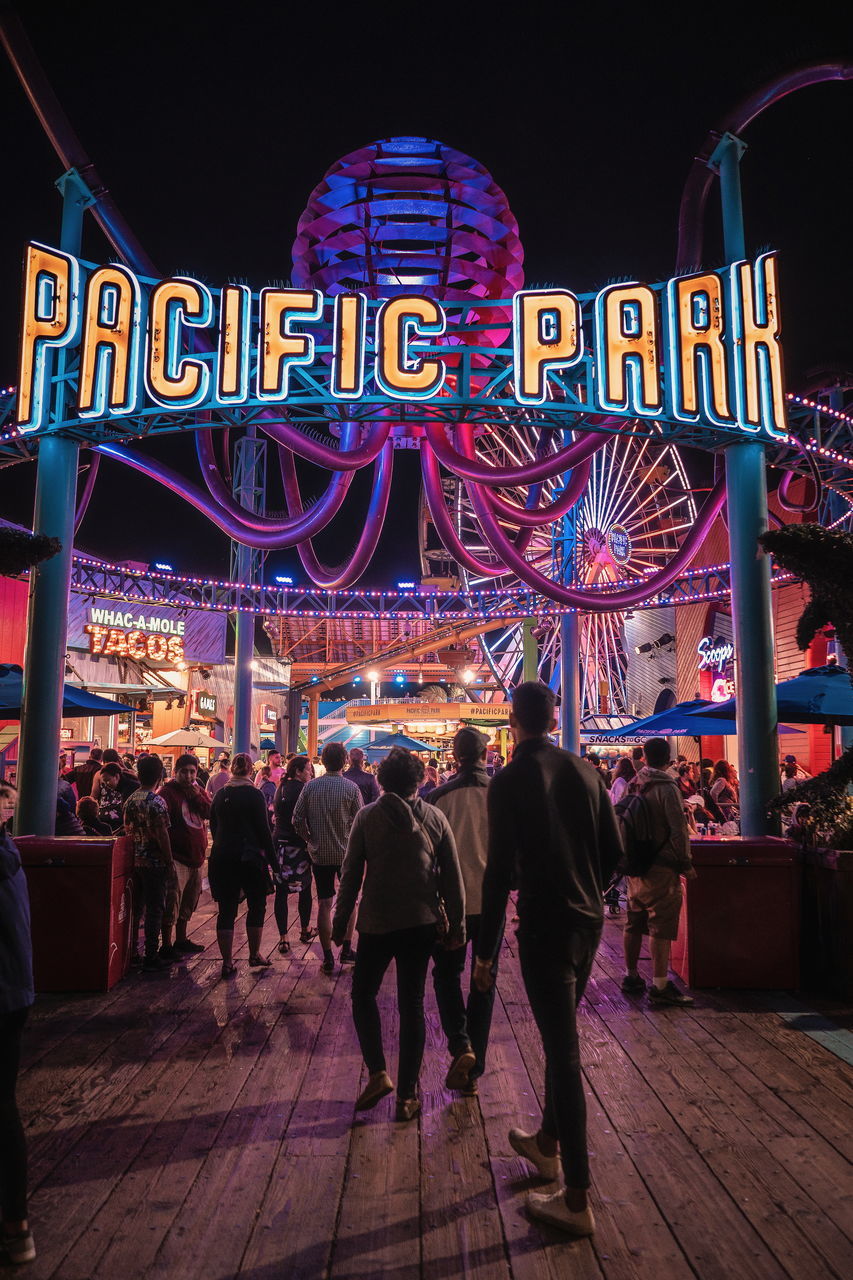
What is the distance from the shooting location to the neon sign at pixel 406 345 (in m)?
7.45

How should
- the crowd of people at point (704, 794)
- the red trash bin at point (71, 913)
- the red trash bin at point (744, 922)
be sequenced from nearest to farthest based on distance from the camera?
the red trash bin at point (71, 913)
the red trash bin at point (744, 922)
the crowd of people at point (704, 794)

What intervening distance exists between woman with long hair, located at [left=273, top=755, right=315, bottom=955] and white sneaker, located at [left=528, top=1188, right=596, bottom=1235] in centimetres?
477

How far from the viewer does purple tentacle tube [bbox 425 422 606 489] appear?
9.02 metres

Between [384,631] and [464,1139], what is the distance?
32.9 m

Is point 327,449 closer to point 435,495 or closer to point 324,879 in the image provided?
point 435,495

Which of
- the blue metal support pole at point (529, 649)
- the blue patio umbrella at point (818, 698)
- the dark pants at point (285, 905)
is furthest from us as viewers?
the blue metal support pole at point (529, 649)

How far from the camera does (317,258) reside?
935 centimetres

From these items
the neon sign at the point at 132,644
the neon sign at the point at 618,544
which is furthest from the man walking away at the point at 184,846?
the neon sign at the point at 132,644

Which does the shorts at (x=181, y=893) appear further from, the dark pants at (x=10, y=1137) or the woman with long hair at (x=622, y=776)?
the woman with long hair at (x=622, y=776)

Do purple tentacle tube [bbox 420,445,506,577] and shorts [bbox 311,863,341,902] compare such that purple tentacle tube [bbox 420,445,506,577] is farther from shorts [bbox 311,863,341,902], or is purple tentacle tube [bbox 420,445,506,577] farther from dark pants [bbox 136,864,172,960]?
dark pants [bbox 136,864,172,960]

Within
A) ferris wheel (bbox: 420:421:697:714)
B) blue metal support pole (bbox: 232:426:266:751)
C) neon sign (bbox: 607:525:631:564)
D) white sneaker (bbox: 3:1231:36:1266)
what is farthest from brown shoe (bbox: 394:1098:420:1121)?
neon sign (bbox: 607:525:631:564)

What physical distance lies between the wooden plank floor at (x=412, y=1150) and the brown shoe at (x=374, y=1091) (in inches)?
3.2

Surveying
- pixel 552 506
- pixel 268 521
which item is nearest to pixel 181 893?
pixel 268 521

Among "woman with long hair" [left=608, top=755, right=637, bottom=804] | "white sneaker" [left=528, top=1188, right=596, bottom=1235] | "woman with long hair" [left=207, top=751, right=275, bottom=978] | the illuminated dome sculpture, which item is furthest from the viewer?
"woman with long hair" [left=608, top=755, right=637, bottom=804]
